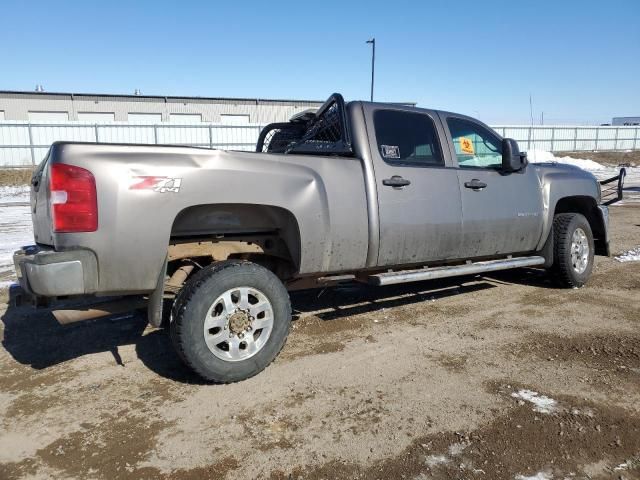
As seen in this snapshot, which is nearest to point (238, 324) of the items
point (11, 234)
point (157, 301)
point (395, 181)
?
point (157, 301)

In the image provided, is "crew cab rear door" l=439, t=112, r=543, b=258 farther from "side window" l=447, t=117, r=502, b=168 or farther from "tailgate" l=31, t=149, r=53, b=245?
"tailgate" l=31, t=149, r=53, b=245

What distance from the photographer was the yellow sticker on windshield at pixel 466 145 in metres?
5.00

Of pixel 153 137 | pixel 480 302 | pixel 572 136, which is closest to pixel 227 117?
pixel 153 137

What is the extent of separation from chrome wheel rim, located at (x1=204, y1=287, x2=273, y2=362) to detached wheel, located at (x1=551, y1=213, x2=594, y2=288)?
12.1ft

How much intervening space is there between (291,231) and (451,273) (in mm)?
1652

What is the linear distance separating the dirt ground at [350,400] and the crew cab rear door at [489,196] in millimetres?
710

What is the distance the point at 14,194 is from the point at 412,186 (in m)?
19.4

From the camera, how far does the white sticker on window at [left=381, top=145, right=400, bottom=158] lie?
434 cm

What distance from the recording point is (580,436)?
2.83m

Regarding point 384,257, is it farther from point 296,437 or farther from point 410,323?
point 296,437

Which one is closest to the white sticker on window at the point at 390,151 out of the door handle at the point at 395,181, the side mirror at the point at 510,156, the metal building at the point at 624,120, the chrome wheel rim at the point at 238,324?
the door handle at the point at 395,181

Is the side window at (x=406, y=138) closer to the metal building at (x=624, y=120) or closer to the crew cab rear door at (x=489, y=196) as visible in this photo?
the crew cab rear door at (x=489, y=196)

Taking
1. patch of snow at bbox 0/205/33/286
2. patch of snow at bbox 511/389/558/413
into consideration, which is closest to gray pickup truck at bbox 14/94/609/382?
patch of snow at bbox 511/389/558/413

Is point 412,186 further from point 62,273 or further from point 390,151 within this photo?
point 62,273
